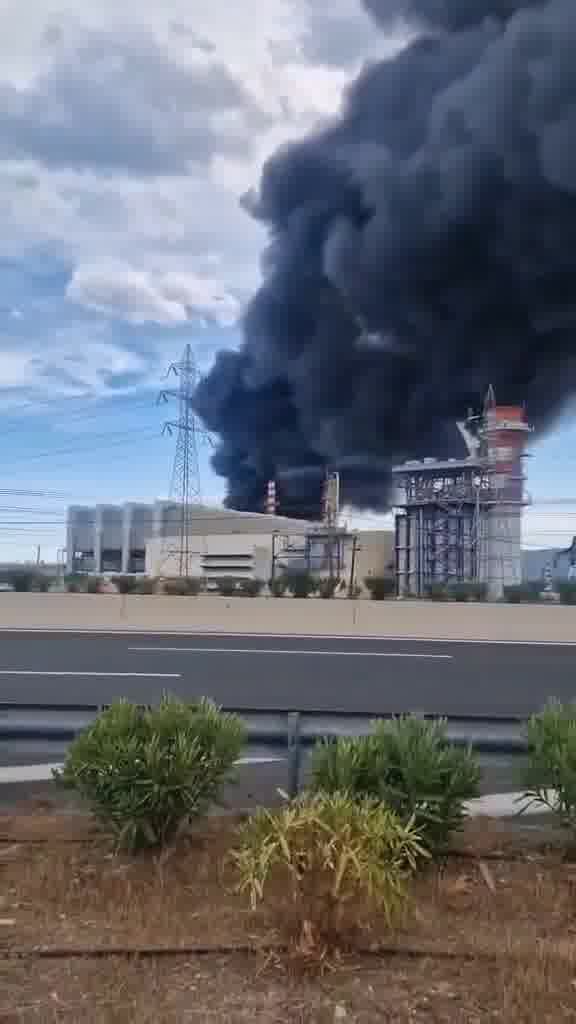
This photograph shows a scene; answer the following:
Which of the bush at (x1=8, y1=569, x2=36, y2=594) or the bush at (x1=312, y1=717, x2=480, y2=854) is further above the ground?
the bush at (x1=8, y1=569, x2=36, y2=594)

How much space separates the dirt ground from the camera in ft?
10.7

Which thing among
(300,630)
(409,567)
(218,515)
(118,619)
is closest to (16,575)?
(118,619)

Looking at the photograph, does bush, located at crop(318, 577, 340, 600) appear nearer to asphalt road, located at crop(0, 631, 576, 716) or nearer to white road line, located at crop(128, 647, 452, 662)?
asphalt road, located at crop(0, 631, 576, 716)

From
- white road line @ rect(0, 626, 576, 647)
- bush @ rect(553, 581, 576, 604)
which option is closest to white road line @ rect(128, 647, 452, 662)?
white road line @ rect(0, 626, 576, 647)

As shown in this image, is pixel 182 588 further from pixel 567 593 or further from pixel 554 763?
pixel 554 763

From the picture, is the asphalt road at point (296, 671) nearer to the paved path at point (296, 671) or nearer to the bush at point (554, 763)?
the paved path at point (296, 671)

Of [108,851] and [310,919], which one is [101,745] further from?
[310,919]

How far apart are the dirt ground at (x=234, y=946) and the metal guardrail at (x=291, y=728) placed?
0.55 m

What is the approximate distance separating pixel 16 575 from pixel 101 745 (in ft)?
105

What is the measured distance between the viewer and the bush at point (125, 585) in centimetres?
3588

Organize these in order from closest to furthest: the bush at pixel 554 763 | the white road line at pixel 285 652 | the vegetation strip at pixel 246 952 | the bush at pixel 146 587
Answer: the vegetation strip at pixel 246 952 → the bush at pixel 554 763 → the white road line at pixel 285 652 → the bush at pixel 146 587

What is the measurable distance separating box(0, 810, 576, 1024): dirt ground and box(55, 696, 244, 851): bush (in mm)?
195

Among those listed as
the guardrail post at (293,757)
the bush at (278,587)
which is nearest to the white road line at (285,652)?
the guardrail post at (293,757)

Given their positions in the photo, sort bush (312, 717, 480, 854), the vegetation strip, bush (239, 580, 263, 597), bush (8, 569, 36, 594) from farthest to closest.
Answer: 1. bush (239, 580, 263, 597)
2. bush (8, 569, 36, 594)
3. bush (312, 717, 480, 854)
4. the vegetation strip
